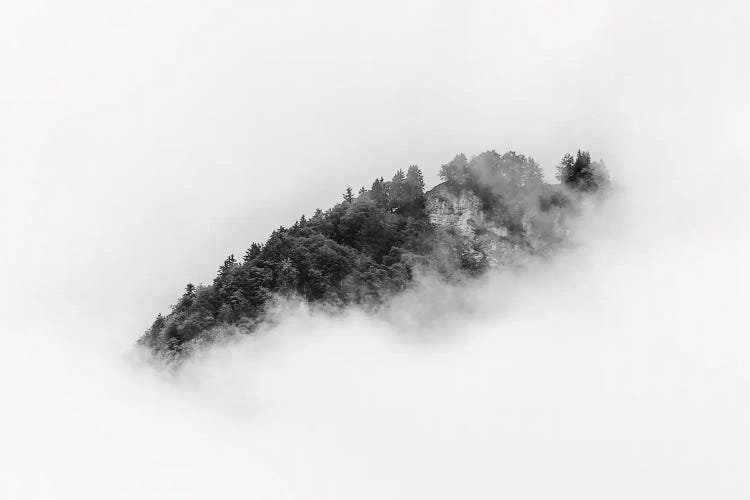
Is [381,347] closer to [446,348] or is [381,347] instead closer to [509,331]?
[446,348]

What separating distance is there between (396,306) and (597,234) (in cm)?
2223

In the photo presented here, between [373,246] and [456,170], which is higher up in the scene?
[456,170]

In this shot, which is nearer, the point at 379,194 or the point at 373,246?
the point at 373,246

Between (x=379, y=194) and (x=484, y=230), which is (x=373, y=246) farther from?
(x=484, y=230)

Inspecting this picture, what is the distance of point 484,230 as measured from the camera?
69.9 m

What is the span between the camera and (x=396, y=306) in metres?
66.3

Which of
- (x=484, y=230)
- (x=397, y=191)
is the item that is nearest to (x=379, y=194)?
(x=397, y=191)

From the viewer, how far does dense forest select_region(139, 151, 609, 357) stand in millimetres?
63188

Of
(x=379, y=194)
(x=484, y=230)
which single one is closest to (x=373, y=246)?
(x=379, y=194)

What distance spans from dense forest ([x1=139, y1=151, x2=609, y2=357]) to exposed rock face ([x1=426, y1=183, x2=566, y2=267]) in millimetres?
190

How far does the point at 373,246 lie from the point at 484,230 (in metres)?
10.6

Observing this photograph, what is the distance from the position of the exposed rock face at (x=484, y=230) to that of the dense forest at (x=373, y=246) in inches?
7.5

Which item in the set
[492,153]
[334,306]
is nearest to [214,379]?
[334,306]

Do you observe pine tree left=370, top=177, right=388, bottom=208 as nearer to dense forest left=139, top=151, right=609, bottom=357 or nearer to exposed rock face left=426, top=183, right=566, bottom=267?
dense forest left=139, top=151, right=609, bottom=357
